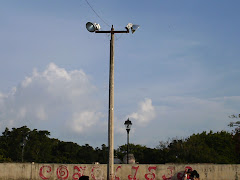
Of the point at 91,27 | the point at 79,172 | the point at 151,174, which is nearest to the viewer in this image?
the point at 91,27

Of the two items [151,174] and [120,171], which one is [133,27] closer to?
[120,171]

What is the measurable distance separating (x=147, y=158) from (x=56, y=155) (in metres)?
30.8

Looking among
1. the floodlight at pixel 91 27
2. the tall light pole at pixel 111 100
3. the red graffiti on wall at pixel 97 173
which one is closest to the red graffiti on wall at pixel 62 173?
the red graffiti on wall at pixel 97 173

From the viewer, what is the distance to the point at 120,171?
23.0 meters

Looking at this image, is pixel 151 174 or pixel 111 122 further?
pixel 151 174

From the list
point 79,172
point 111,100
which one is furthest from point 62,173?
point 111,100

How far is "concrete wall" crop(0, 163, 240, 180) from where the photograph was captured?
22.8 metres

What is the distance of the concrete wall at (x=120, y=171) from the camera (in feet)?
74.8

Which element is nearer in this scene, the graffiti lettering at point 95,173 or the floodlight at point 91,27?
the floodlight at point 91,27

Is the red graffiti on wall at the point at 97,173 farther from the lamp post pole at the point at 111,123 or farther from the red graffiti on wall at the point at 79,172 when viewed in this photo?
the lamp post pole at the point at 111,123

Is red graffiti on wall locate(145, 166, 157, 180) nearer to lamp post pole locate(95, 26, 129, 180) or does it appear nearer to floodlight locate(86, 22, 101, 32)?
lamp post pole locate(95, 26, 129, 180)

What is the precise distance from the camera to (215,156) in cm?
6894

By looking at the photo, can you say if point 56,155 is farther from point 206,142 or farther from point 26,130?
point 206,142

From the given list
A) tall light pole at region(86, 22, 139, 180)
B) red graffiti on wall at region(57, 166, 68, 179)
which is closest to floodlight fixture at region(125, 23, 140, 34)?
tall light pole at region(86, 22, 139, 180)
